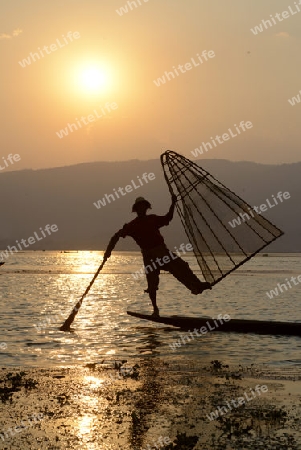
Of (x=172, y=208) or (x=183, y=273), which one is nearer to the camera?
(x=172, y=208)

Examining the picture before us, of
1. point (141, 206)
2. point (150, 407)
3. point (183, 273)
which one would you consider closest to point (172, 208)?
point (141, 206)

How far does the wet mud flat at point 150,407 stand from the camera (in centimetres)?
916

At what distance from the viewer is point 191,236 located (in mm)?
19250

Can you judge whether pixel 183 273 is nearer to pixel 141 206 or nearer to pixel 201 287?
pixel 201 287

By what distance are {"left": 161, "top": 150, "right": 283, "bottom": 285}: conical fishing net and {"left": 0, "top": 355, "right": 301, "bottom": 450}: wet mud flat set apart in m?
4.09

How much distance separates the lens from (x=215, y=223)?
63.3 feet

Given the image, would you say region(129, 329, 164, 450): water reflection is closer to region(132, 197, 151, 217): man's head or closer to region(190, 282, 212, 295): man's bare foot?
region(190, 282, 212, 295): man's bare foot

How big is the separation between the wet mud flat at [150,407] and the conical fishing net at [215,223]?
4086mm

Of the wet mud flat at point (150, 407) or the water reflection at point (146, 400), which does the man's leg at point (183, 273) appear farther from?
the wet mud flat at point (150, 407)

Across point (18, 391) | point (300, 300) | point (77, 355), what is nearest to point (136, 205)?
point (77, 355)

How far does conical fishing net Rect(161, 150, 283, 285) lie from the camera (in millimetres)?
18406

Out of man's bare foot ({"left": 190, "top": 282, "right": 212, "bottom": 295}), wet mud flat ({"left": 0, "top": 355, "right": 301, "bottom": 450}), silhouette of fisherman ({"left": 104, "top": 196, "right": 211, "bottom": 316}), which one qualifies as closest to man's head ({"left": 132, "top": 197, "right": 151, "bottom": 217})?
silhouette of fisherman ({"left": 104, "top": 196, "right": 211, "bottom": 316})

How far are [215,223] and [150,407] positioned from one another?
887cm

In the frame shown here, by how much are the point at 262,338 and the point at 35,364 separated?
269 inches
